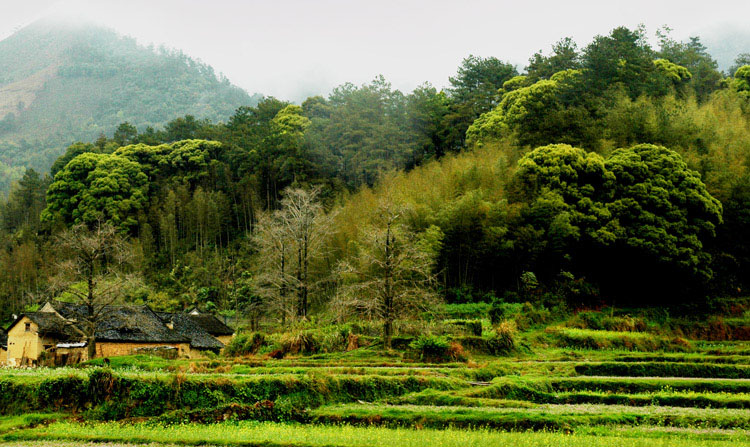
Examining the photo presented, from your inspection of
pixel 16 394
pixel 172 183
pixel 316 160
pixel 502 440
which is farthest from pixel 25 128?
pixel 502 440

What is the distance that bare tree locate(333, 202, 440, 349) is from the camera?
26016 mm

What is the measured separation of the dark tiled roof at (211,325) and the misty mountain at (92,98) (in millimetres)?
92460

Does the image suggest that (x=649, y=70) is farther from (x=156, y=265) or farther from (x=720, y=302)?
(x=156, y=265)

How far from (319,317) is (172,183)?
1446 inches

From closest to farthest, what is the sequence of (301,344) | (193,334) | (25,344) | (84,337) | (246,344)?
1. (301,344)
2. (246,344)
3. (84,337)
4. (25,344)
5. (193,334)

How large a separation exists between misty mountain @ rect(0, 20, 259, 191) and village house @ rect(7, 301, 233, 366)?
93.4m

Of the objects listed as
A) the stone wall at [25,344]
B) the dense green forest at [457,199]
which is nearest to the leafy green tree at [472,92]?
the dense green forest at [457,199]

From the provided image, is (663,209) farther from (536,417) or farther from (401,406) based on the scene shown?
(401,406)

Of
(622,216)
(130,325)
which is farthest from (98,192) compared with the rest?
(622,216)

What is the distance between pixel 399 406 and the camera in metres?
15.6

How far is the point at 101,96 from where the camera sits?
513ft

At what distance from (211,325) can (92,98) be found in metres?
139

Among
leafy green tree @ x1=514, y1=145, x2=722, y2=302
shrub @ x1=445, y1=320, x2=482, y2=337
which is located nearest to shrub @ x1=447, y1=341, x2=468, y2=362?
shrub @ x1=445, y1=320, x2=482, y2=337

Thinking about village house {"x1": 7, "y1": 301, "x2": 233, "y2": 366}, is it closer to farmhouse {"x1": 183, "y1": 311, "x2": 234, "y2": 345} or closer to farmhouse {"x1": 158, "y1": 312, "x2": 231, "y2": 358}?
farmhouse {"x1": 158, "y1": 312, "x2": 231, "y2": 358}
